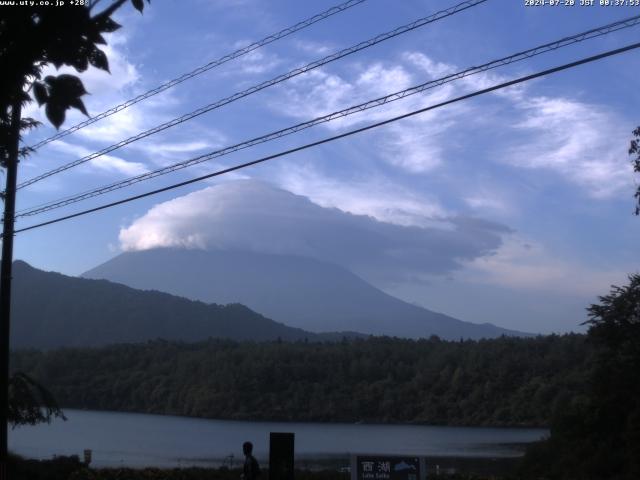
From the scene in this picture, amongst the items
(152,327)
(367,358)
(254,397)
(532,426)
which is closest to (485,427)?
(532,426)

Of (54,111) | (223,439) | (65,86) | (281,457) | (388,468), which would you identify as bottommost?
(223,439)

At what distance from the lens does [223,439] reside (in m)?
68.8

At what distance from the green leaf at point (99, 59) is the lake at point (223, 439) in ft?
128

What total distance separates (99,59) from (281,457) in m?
10.3

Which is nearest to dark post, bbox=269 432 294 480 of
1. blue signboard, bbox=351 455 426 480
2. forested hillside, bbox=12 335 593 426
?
blue signboard, bbox=351 455 426 480

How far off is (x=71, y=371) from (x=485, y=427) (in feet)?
152

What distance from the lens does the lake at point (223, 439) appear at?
165 ft

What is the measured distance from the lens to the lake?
50.3m

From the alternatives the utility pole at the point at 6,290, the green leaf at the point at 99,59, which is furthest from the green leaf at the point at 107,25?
the utility pole at the point at 6,290

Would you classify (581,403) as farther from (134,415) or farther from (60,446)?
(134,415)

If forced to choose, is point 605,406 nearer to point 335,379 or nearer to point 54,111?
point 54,111

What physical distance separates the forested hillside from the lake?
357cm

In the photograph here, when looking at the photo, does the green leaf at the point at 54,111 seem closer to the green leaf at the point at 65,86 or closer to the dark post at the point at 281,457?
the green leaf at the point at 65,86

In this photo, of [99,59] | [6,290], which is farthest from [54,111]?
[6,290]
